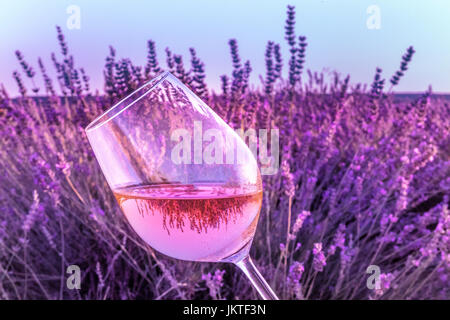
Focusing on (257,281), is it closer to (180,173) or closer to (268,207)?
(180,173)

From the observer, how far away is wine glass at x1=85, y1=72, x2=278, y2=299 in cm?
80

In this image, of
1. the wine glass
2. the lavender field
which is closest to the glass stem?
the wine glass

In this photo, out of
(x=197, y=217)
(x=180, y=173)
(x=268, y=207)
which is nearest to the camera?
(x=197, y=217)

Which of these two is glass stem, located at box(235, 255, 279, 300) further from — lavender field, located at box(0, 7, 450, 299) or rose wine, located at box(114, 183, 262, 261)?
lavender field, located at box(0, 7, 450, 299)

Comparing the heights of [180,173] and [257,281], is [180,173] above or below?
above

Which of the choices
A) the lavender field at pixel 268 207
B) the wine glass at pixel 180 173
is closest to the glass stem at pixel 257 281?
the wine glass at pixel 180 173

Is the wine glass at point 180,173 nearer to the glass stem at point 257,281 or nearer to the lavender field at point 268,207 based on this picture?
the glass stem at point 257,281

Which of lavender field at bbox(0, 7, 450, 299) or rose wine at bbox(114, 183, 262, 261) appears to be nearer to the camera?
rose wine at bbox(114, 183, 262, 261)

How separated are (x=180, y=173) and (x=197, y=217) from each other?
17cm

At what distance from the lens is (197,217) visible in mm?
786

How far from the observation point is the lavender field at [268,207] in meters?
1.63

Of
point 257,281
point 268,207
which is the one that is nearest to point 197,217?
point 257,281

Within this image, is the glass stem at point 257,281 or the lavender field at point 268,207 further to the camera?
the lavender field at point 268,207
